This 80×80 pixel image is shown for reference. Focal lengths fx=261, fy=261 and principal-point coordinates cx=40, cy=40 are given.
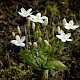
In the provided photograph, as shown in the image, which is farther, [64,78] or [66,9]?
[66,9]

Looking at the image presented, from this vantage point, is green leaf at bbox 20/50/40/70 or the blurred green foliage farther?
the blurred green foliage

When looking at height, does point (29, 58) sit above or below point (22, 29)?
below

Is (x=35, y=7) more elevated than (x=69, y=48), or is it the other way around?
(x=35, y=7)

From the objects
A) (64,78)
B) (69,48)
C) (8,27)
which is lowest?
(64,78)

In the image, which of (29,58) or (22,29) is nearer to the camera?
(29,58)

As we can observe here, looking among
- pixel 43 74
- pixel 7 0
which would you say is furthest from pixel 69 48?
pixel 7 0

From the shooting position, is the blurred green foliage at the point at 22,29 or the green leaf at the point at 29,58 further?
the blurred green foliage at the point at 22,29

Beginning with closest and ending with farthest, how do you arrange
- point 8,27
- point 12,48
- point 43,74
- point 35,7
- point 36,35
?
1. point 36,35
2. point 43,74
3. point 12,48
4. point 8,27
5. point 35,7

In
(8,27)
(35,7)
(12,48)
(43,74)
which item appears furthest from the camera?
(35,7)

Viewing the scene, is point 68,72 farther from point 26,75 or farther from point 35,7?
point 35,7
